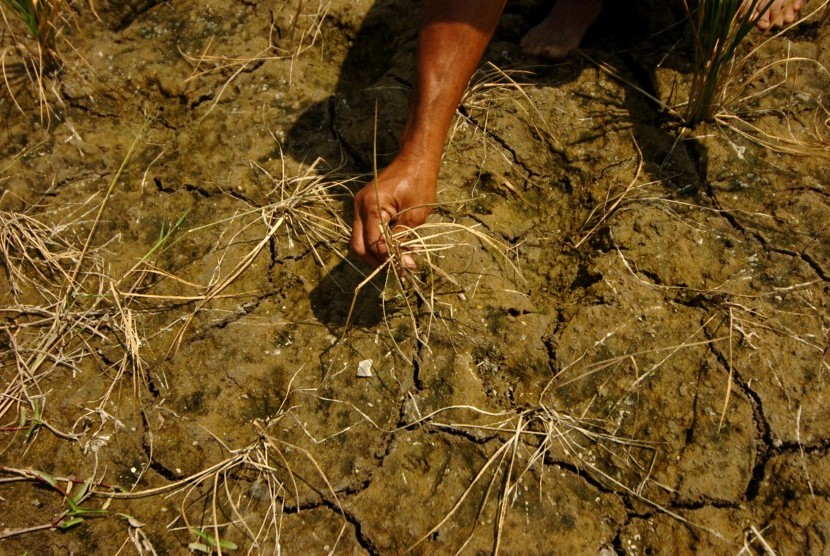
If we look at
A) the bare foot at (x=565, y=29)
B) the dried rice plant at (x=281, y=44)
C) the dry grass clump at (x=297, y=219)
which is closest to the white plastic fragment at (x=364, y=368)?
the dry grass clump at (x=297, y=219)

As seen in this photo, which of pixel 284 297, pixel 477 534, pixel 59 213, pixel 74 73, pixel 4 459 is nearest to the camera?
pixel 477 534

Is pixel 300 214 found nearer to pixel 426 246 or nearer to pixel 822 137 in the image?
pixel 426 246

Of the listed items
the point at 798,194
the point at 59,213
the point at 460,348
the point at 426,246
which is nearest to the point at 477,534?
the point at 460,348

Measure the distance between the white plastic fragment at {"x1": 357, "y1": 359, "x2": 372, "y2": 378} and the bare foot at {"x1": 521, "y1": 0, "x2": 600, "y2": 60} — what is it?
55.1 inches

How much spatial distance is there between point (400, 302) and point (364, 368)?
24cm

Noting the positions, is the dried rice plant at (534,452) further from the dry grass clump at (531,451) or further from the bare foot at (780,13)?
the bare foot at (780,13)

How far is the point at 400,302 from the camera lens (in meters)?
1.87

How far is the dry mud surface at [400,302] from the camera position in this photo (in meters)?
1.58

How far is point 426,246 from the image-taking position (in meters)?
1.79

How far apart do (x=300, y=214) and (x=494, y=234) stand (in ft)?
2.17

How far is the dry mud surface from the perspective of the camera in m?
1.58

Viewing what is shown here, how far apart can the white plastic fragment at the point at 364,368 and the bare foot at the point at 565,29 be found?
4.59ft

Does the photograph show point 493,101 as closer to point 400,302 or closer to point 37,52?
point 400,302

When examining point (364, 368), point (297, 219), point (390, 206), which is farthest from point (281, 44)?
point (364, 368)
